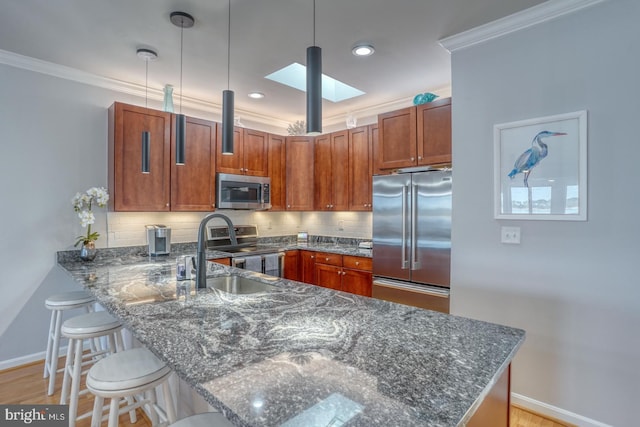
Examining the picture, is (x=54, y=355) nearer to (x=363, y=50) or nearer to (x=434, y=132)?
(x=363, y=50)

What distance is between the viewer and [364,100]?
3.96 meters

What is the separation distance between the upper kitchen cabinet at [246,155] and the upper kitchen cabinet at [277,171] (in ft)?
0.30

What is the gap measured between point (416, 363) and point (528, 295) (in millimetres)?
1713

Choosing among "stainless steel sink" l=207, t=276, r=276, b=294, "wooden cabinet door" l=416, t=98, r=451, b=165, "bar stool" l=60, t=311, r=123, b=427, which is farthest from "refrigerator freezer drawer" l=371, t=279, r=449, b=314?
"bar stool" l=60, t=311, r=123, b=427

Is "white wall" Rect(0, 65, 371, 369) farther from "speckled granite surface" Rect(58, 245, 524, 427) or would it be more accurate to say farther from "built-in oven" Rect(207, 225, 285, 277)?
"speckled granite surface" Rect(58, 245, 524, 427)

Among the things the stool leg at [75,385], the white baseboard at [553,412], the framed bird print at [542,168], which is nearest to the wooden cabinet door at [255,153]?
the stool leg at [75,385]

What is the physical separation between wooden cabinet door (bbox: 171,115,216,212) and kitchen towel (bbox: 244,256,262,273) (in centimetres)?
75

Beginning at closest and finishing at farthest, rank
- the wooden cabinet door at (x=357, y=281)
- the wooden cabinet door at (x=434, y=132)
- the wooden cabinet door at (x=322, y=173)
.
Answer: the wooden cabinet door at (x=434, y=132)
the wooden cabinet door at (x=357, y=281)
the wooden cabinet door at (x=322, y=173)

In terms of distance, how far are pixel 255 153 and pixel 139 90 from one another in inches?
56.3

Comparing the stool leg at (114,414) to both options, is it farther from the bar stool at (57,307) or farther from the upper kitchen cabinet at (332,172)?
the upper kitchen cabinet at (332,172)

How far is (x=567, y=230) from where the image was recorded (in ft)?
6.92

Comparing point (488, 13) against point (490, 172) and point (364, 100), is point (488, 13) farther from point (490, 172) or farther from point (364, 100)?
point (364, 100)

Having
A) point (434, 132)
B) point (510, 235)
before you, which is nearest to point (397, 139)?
point (434, 132)

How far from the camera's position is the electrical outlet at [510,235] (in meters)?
2.30
